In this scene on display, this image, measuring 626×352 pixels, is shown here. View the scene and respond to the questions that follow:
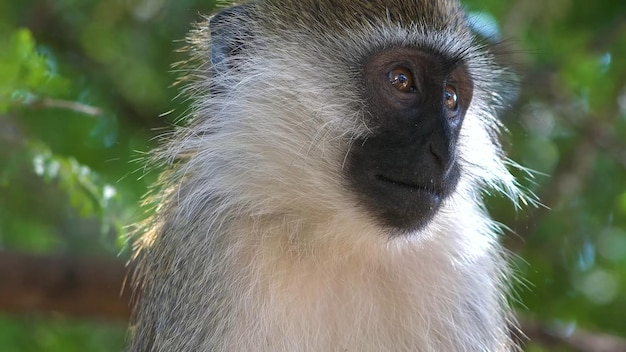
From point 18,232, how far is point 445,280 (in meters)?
3.13

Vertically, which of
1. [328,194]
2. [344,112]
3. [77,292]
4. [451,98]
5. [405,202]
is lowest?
[77,292]

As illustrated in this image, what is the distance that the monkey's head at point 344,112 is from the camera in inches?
155

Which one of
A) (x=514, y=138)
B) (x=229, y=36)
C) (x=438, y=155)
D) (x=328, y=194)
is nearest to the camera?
(x=438, y=155)

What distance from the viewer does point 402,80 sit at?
4.09 meters

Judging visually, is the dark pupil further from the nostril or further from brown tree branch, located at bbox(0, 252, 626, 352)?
brown tree branch, located at bbox(0, 252, 626, 352)

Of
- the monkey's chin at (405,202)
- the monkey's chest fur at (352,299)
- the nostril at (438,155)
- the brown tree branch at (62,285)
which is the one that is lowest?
the brown tree branch at (62,285)

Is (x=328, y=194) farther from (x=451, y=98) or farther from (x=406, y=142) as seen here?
(x=451, y=98)

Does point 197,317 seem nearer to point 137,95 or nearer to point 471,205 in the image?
point 471,205

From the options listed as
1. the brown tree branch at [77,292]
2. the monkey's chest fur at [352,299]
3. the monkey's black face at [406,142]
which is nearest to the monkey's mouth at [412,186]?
the monkey's black face at [406,142]

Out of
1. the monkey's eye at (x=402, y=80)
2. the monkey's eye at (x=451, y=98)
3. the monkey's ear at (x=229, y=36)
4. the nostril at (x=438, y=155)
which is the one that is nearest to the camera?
the nostril at (x=438, y=155)

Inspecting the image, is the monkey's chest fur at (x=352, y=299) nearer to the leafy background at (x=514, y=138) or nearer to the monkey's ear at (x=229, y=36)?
the monkey's ear at (x=229, y=36)

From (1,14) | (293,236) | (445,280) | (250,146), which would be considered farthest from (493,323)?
(1,14)

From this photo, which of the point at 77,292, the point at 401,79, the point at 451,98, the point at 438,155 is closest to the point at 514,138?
the point at 451,98

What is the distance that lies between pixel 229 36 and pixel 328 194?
91cm
